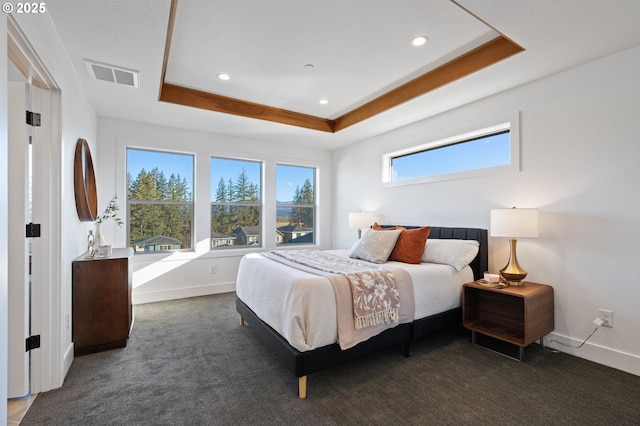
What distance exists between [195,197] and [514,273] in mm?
4145

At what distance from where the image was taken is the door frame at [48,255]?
207cm

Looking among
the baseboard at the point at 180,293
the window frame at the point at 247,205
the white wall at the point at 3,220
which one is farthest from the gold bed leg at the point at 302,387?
the window frame at the point at 247,205

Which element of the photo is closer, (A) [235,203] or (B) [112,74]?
(B) [112,74]

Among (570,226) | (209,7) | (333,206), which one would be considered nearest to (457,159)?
(570,226)

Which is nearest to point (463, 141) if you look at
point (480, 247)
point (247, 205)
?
point (480, 247)

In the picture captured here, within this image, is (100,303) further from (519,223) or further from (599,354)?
(599,354)

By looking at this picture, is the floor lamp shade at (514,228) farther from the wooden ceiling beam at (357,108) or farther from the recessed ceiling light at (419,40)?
the recessed ceiling light at (419,40)

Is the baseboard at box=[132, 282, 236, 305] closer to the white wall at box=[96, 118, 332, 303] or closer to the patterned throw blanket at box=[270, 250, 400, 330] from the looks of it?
the white wall at box=[96, 118, 332, 303]

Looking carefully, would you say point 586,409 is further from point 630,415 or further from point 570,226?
point 570,226

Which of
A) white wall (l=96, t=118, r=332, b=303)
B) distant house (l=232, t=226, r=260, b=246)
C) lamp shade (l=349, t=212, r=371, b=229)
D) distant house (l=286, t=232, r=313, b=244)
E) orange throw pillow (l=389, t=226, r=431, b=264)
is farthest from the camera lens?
distant house (l=286, t=232, r=313, b=244)

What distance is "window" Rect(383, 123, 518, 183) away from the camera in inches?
128

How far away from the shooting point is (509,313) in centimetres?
278

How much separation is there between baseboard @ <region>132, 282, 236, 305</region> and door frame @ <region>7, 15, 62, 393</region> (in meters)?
2.02

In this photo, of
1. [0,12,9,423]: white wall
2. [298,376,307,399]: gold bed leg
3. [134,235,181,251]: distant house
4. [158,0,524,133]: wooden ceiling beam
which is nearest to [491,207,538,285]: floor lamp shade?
[158,0,524,133]: wooden ceiling beam
